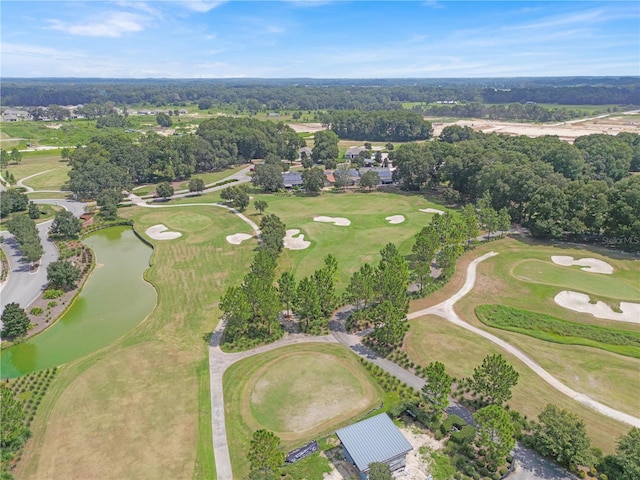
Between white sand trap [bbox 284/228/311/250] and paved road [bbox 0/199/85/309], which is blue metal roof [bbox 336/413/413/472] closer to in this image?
white sand trap [bbox 284/228/311/250]

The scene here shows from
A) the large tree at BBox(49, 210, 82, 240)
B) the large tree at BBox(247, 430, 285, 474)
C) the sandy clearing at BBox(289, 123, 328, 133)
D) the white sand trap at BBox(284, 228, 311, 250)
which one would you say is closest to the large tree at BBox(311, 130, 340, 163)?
the sandy clearing at BBox(289, 123, 328, 133)

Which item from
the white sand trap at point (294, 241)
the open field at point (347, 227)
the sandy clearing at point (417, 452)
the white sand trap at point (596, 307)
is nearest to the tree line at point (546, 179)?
the open field at point (347, 227)

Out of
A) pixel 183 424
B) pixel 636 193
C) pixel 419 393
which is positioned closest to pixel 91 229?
pixel 183 424

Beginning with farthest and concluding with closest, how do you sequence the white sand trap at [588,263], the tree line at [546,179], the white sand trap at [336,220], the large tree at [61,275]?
the white sand trap at [336,220]
the tree line at [546,179]
the white sand trap at [588,263]
the large tree at [61,275]

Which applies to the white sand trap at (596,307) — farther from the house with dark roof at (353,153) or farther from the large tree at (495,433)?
the house with dark roof at (353,153)

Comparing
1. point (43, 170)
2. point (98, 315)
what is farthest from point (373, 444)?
point (43, 170)

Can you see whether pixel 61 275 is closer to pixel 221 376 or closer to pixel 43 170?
pixel 221 376

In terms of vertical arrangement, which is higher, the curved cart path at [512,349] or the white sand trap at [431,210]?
the white sand trap at [431,210]
